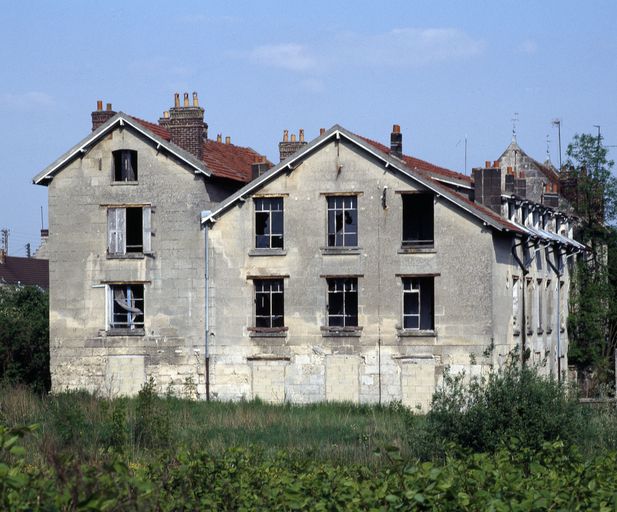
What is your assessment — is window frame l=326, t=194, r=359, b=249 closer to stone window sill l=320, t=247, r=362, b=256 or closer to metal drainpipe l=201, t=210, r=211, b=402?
stone window sill l=320, t=247, r=362, b=256

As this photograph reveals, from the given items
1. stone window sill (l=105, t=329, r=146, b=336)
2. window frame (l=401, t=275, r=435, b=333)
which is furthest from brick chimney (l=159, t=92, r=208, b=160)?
window frame (l=401, t=275, r=435, b=333)

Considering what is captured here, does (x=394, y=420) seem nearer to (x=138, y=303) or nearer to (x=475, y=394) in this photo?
(x=475, y=394)

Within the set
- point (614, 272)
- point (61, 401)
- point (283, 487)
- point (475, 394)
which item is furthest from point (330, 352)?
point (283, 487)

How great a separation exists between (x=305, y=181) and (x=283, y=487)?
24.4 metres

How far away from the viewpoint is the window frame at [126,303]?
3703cm

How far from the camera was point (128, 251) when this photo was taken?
37.4 meters

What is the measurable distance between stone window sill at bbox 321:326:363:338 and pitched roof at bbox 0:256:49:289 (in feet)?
148

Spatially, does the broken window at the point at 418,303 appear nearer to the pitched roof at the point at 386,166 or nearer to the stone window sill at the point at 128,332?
the pitched roof at the point at 386,166

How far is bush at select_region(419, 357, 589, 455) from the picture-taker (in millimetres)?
21641

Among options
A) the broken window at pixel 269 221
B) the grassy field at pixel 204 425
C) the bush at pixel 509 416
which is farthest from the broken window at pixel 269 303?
the bush at pixel 509 416

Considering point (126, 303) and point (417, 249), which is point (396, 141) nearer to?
point (417, 249)

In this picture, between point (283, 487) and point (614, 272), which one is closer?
point (283, 487)

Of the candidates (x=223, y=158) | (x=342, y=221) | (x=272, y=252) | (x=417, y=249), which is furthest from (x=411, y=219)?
(x=223, y=158)

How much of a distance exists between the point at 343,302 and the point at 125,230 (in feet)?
25.0
